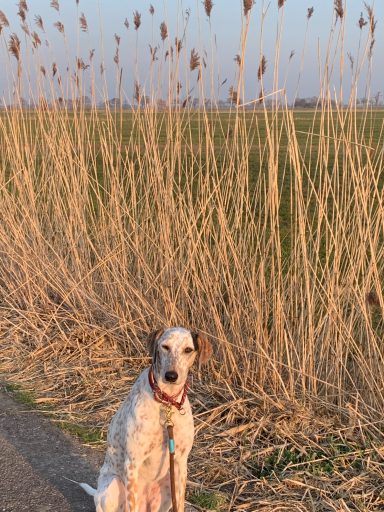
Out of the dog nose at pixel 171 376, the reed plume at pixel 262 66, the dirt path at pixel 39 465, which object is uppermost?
the reed plume at pixel 262 66

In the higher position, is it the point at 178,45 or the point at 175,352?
the point at 178,45

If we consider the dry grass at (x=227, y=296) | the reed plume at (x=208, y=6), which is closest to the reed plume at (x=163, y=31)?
the dry grass at (x=227, y=296)

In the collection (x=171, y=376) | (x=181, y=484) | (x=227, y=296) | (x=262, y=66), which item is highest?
(x=262, y=66)

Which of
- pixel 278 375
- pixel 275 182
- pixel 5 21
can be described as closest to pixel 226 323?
pixel 278 375

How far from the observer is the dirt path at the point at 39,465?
293 cm

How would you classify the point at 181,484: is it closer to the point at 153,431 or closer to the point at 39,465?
the point at 153,431

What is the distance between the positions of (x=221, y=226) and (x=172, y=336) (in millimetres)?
1225

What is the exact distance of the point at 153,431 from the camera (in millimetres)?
2717

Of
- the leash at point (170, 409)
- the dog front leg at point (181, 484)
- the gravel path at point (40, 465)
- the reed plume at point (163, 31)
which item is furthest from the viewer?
the reed plume at point (163, 31)

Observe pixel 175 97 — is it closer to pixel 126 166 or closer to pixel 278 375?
pixel 126 166

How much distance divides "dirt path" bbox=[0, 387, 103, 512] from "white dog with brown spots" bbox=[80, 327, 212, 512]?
Answer: 0.84 ft

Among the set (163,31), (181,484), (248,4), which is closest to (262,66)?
(248,4)

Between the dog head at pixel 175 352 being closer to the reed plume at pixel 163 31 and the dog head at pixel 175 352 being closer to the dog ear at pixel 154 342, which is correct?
the dog ear at pixel 154 342

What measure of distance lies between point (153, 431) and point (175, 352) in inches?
12.6
